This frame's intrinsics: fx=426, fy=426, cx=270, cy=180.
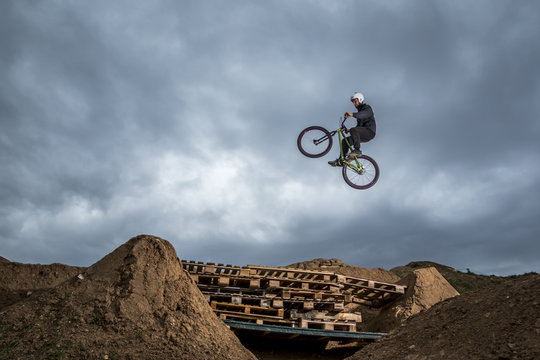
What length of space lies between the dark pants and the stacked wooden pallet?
4.30m

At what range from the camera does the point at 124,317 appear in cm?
790

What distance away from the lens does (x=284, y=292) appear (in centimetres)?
1276

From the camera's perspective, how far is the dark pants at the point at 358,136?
1202cm

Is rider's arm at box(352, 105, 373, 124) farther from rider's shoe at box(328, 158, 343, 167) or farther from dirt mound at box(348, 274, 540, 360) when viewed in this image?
dirt mound at box(348, 274, 540, 360)

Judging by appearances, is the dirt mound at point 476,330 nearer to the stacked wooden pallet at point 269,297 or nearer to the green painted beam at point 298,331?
the green painted beam at point 298,331

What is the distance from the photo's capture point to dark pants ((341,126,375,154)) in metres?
12.0

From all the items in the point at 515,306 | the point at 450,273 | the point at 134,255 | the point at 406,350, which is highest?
the point at 450,273

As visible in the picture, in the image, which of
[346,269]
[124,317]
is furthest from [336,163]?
[346,269]

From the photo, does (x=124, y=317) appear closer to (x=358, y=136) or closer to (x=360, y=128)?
(x=358, y=136)

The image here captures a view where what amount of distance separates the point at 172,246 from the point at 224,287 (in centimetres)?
351

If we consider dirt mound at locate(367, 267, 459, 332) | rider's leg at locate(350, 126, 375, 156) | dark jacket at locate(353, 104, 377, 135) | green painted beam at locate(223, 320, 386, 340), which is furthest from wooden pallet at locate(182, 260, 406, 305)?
dark jacket at locate(353, 104, 377, 135)

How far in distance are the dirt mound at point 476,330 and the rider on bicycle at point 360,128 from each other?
16.8 feet

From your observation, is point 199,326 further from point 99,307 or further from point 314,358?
point 314,358

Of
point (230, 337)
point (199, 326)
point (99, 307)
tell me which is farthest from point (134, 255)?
point (230, 337)
